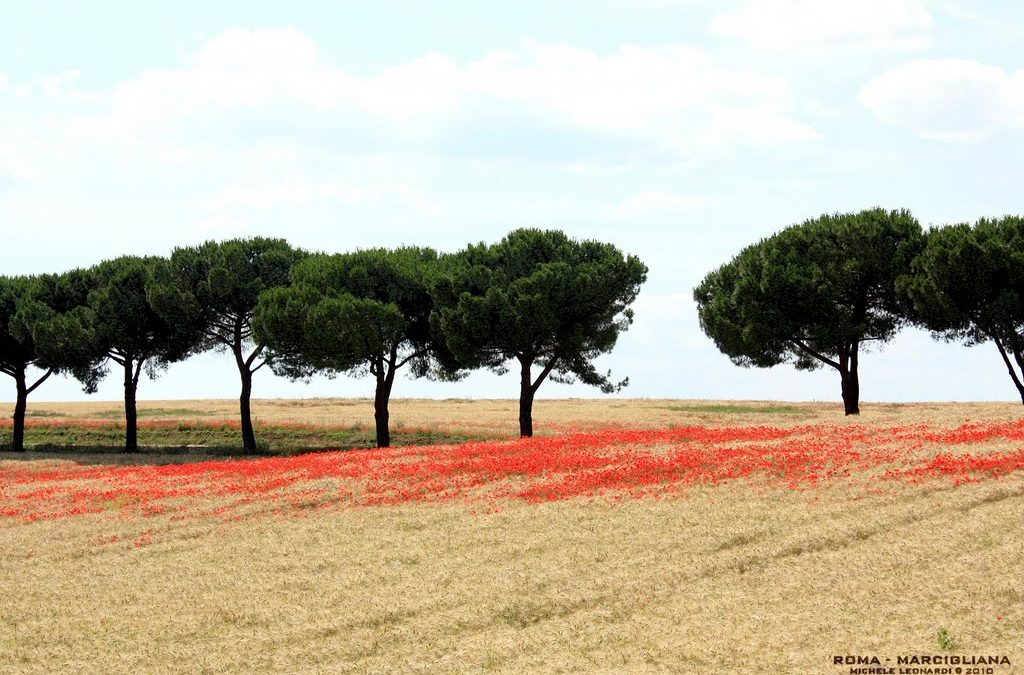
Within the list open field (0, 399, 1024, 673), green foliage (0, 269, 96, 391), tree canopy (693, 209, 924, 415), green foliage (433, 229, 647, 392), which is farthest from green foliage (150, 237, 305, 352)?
tree canopy (693, 209, 924, 415)

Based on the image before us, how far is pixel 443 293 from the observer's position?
66750mm

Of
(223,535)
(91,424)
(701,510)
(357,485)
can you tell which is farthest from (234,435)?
(701,510)

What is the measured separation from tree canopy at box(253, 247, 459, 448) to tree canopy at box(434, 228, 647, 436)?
3.21 m

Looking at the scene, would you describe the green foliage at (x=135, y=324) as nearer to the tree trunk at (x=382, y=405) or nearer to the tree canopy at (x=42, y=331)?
the tree canopy at (x=42, y=331)

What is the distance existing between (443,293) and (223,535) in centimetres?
3744

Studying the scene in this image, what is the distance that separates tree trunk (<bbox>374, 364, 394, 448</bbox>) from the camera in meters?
67.6

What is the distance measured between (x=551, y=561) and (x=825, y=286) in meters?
46.8

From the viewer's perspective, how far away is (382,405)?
67.9 metres

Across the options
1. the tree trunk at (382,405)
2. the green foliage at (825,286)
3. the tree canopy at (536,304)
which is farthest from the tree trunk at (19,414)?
the green foliage at (825,286)

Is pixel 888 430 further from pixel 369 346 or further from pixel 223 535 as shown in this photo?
pixel 369 346

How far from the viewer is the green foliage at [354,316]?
213 feet

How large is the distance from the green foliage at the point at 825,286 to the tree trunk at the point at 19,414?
54.3 metres

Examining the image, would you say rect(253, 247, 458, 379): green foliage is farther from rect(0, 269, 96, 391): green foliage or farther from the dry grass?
rect(0, 269, 96, 391): green foliage

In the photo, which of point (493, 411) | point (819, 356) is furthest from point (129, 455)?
point (819, 356)
